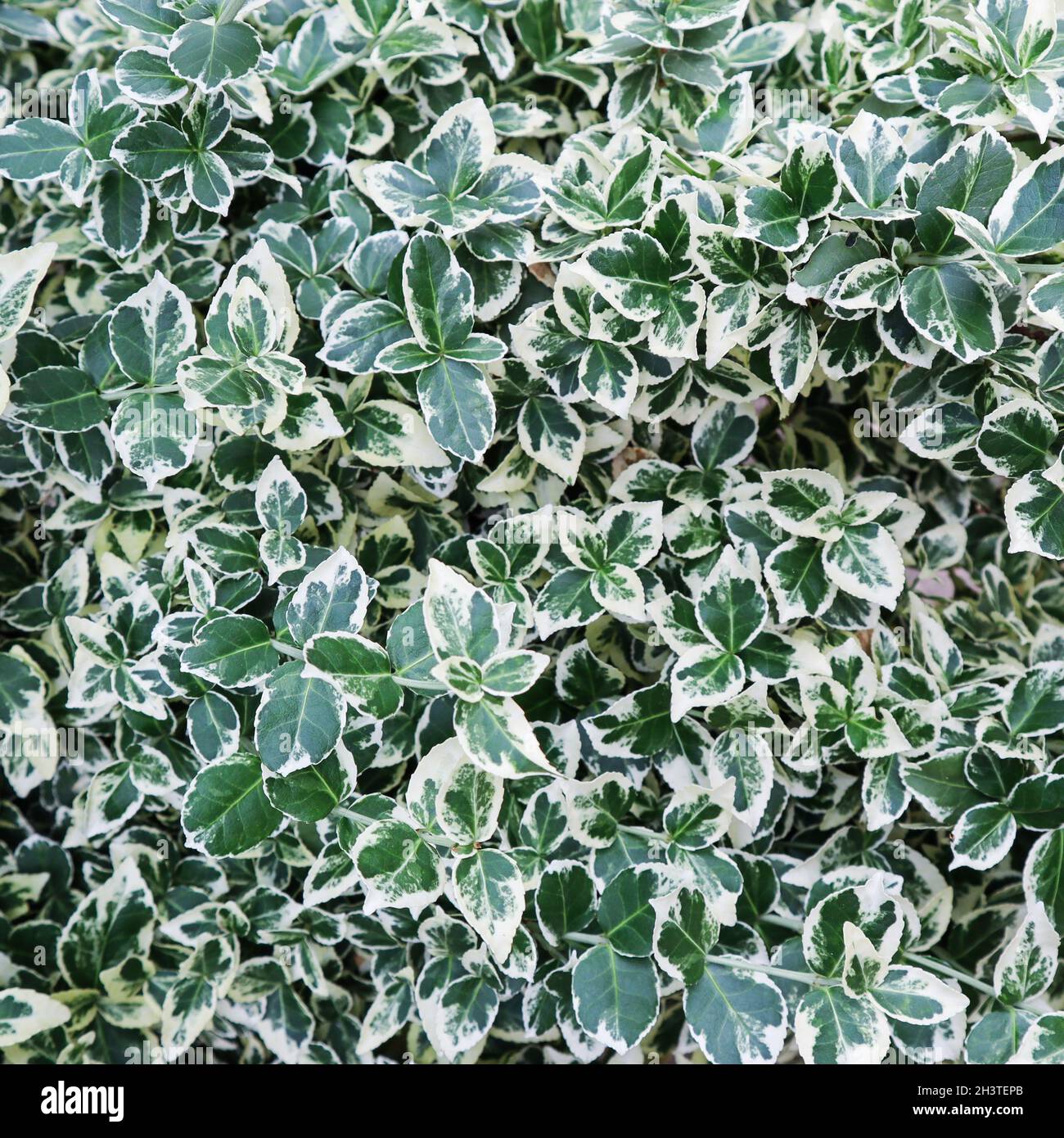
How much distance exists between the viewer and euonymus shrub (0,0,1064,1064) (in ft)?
3.31

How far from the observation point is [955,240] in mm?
999

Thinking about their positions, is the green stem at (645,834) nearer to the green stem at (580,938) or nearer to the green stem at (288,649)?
the green stem at (580,938)

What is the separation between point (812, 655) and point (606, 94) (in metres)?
0.75

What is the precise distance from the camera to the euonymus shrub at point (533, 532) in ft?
3.31

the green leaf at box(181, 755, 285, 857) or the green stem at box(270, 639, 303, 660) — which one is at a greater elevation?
the green stem at box(270, 639, 303, 660)

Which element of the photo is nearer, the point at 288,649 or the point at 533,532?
the point at 288,649

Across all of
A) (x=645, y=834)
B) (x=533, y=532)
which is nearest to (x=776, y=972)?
(x=645, y=834)

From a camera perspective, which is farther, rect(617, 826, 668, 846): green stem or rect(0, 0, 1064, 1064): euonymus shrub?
rect(617, 826, 668, 846): green stem

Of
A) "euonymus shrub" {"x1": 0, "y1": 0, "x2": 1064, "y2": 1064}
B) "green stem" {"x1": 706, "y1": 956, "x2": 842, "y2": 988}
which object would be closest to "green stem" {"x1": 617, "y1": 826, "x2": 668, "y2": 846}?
"euonymus shrub" {"x1": 0, "y1": 0, "x2": 1064, "y2": 1064}

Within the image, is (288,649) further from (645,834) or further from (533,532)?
(645,834)

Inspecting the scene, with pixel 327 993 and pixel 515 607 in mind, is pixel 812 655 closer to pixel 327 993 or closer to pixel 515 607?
pixel 515 607

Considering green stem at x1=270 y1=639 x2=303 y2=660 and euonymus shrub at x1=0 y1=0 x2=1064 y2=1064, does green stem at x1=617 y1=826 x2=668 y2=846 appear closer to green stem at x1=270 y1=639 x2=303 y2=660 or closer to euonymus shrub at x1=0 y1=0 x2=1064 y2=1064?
euonymus shrub at x1=0 y1=0 x2=1064 y2=1064

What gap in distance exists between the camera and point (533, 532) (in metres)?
1.16

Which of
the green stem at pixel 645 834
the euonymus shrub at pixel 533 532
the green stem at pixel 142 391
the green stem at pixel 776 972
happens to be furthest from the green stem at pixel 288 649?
the green stem at pixel 776 972
